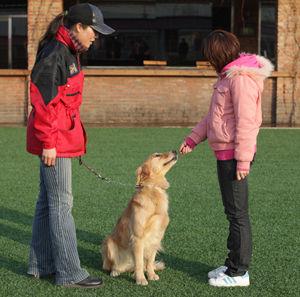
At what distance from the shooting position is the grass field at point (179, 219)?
5742mm

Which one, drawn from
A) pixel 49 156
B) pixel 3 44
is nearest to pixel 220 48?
pixel 49 156

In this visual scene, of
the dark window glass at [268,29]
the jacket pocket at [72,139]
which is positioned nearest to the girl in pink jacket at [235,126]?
the jacket pocket at [72,139]

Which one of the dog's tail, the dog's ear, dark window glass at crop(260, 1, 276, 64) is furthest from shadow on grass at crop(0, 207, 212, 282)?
dark window glass at crop(260, 1, 276, 64)

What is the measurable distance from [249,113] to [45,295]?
2.02 metres

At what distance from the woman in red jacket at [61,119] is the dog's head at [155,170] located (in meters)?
0.57

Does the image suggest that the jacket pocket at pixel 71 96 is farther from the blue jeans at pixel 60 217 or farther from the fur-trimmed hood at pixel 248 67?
the fur-trimmed hood at pixel 248 67

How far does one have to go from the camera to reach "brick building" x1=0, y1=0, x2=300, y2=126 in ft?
62.7

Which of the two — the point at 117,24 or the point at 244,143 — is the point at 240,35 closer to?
the point at 117,24

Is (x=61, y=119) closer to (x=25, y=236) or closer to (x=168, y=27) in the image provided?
(x=25, y=236)

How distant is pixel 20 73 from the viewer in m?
19.1

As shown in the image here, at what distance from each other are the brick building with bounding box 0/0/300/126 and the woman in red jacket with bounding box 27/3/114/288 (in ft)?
45.2

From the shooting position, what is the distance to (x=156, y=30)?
21.0m

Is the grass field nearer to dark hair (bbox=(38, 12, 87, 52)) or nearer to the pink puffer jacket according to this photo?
the pink puffer jacket

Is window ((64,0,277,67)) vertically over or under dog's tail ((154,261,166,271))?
over
